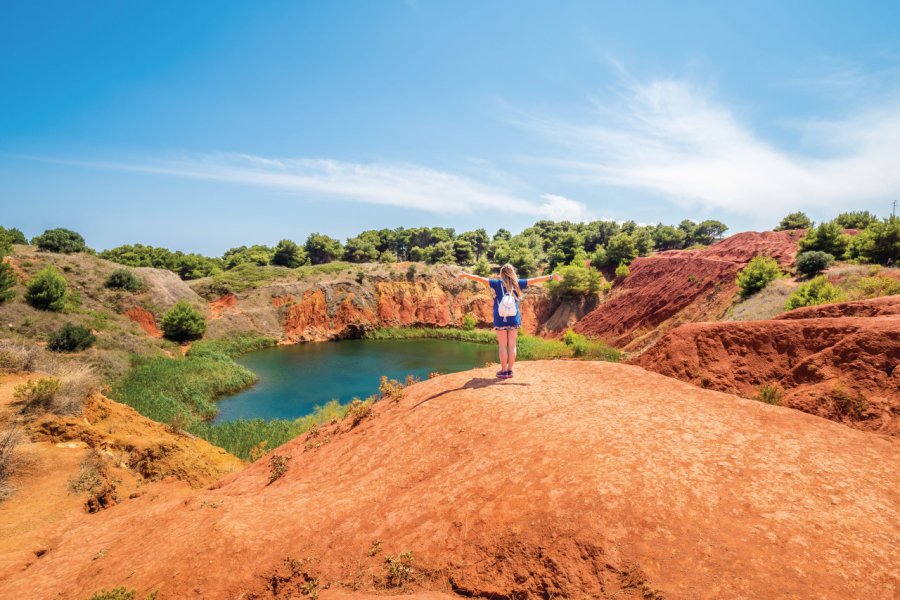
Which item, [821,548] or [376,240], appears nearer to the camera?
[821,548]

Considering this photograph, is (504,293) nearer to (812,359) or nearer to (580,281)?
(812,359)

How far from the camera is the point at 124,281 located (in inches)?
1294

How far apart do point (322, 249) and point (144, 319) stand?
3316 cm

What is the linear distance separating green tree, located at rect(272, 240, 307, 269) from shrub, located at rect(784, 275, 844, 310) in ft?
181

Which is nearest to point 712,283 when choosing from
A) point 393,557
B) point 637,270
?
point 637,270

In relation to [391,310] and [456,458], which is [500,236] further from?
[456,458]

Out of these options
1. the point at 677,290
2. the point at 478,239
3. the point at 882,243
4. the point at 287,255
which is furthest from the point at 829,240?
the point at 287,255

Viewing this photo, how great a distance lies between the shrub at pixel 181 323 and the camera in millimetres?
31203


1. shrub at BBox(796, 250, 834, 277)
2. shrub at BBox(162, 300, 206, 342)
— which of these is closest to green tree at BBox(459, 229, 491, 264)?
shrub at BBox(162, 300, 206, 342)

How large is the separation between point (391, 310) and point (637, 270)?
2889 cm

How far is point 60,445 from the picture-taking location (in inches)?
355

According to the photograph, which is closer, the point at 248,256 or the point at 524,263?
the point at 524,263

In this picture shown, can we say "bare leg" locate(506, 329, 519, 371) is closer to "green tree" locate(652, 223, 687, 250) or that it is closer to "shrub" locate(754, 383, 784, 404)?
"shrub" locate(754, 383, 784, 404)

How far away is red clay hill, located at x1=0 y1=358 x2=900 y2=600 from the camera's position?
10.6 ft
